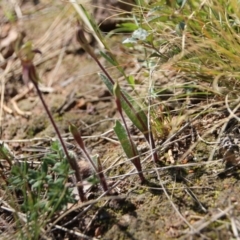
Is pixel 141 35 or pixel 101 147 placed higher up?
pixel 141 35

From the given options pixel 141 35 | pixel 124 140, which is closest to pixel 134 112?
pixel 124 140

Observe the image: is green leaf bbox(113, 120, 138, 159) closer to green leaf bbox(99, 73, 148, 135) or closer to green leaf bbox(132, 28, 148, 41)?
green leaf bbox(99, 73, 148, 135)

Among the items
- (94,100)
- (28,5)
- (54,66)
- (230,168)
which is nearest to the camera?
(230,168)

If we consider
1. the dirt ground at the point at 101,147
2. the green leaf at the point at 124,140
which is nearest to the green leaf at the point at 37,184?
the dirt ground at the point at 101,147

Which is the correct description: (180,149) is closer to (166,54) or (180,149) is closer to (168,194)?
(168,194)

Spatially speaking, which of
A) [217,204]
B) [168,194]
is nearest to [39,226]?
[168,194]

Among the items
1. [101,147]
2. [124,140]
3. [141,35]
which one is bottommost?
[101,147]

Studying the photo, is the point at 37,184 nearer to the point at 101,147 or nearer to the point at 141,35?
the point at 101,147

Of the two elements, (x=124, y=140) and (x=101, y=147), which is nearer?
(x=124, y=140)
